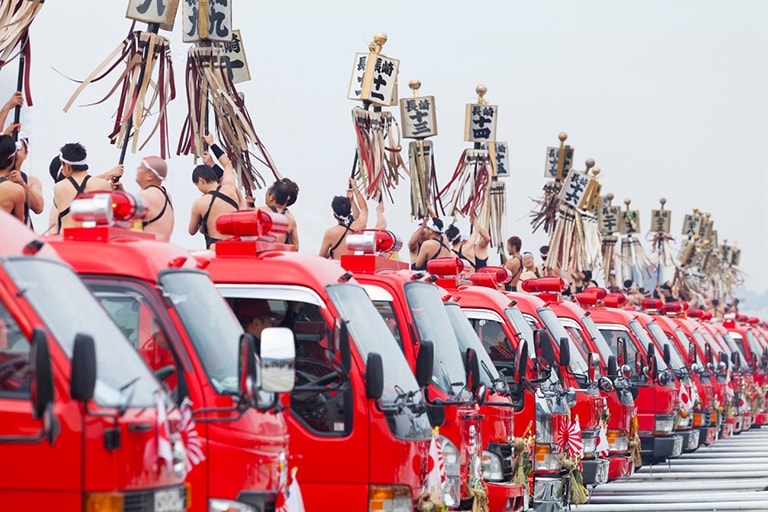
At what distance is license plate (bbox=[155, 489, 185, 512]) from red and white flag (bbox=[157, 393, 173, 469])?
10 cm

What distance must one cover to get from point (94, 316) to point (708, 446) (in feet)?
62.8

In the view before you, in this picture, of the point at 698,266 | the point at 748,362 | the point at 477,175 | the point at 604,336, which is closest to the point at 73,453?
the point at 604,336

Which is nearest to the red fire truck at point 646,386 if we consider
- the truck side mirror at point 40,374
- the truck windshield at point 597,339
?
the truck windshield at point 597,339

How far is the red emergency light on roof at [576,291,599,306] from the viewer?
17.8 metres

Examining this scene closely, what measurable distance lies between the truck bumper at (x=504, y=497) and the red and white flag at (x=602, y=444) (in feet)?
10.7

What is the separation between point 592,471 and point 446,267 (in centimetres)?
304

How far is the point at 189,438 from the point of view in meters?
6.27

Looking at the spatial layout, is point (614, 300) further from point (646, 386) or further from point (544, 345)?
point (544, 345)

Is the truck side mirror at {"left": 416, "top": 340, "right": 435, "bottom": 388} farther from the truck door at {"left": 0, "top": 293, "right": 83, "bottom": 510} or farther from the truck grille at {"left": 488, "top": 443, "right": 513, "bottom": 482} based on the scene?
the truck door at {"left": 0, "top": 293, "right": 83, "bottom": 510}

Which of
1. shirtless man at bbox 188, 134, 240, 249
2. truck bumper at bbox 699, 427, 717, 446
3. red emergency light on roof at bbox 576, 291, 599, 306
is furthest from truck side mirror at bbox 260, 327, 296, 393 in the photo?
truck bumper at bbox 699, 427, 717, 446

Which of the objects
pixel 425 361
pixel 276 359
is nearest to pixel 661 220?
pixel 425 361

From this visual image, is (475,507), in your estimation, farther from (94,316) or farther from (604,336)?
(604,336)

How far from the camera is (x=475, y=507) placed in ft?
31.8

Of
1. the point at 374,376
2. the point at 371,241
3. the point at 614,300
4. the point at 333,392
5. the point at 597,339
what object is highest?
the point at 371,241
